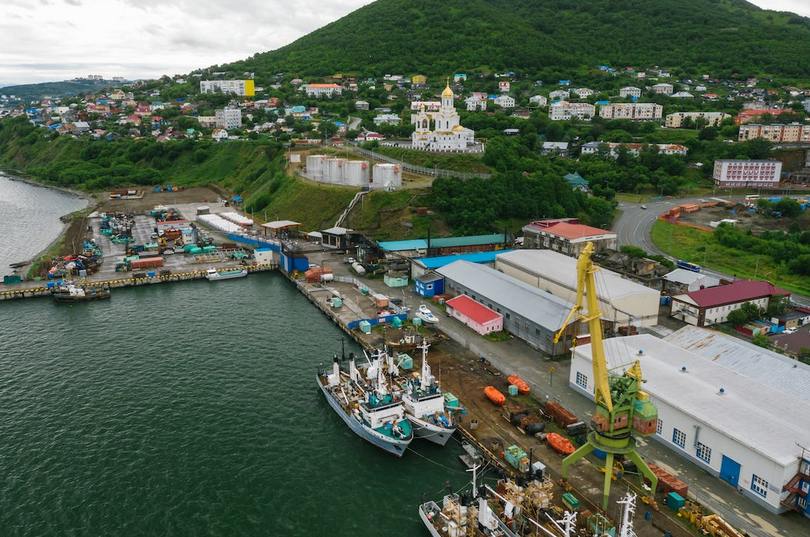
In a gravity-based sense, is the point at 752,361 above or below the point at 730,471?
above

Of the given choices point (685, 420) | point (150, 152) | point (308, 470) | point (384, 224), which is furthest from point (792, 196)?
point (150, 152)

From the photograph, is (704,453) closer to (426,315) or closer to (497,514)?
(497,514)

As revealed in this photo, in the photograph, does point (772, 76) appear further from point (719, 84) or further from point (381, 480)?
point (381, 480)

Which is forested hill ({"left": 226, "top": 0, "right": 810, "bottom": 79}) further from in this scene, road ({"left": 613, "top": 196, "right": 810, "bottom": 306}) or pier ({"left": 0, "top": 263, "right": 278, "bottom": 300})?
pier ({"left": 0, "top": 263, "right": 278, "bottom": 300})

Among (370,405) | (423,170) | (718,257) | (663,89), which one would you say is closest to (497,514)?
(370,405)

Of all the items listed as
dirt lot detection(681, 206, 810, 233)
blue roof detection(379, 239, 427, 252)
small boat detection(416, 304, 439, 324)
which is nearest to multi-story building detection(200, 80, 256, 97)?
blue roof detection(379, 239, 427, 252)

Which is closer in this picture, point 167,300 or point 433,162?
point 167,300
